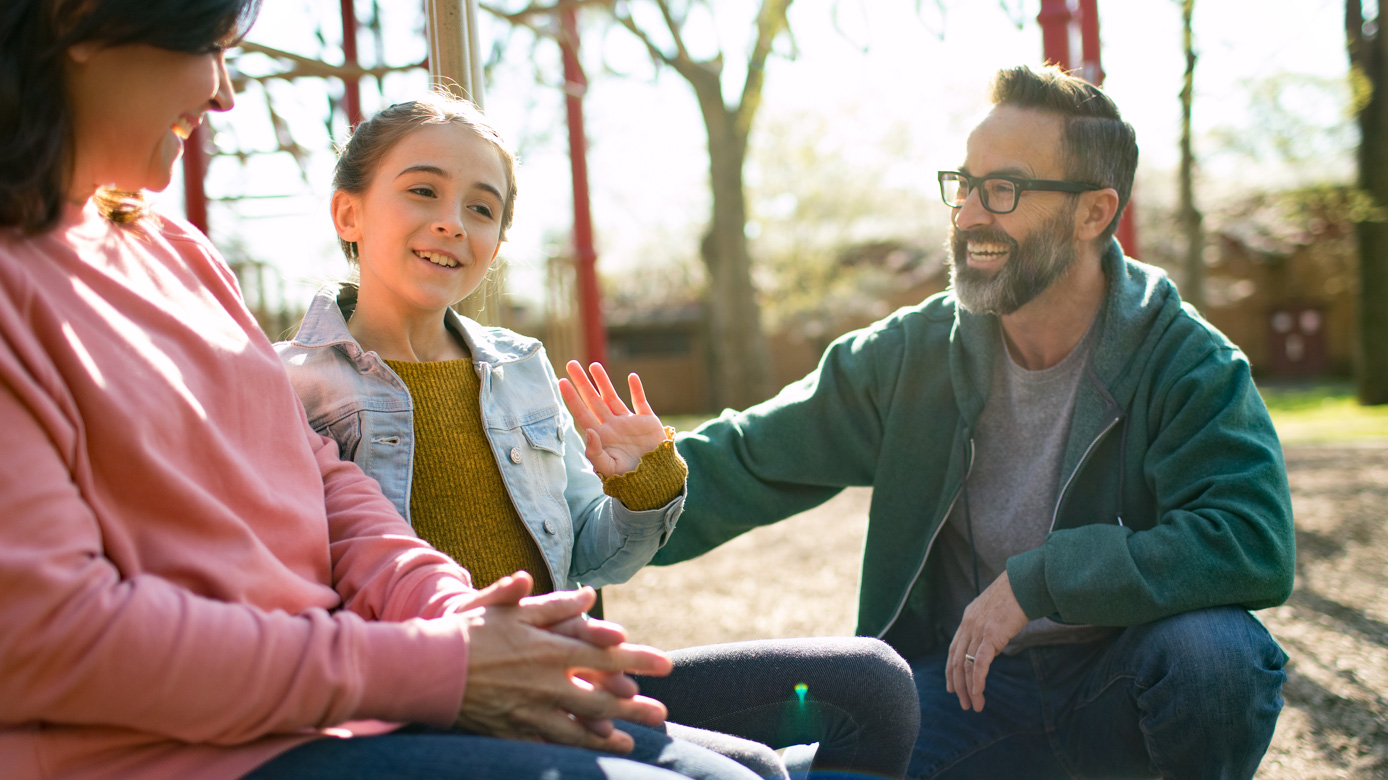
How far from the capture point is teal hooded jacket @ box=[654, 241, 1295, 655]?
6.19 ft

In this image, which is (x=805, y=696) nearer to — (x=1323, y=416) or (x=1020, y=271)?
(x=1020, y=271)

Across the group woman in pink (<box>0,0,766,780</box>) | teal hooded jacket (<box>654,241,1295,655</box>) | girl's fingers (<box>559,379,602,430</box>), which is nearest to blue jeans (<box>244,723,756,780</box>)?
A: woman in pink (<box>0,0,766,780</box>)

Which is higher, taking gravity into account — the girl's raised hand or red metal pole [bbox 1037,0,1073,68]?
red metal pole [bbox 1037,0,1073,68]

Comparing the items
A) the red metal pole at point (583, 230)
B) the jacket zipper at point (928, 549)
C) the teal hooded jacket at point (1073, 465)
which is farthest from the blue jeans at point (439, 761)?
the red metal pole at point (583, 230)

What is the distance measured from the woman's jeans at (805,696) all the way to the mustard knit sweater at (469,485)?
295 millimetres

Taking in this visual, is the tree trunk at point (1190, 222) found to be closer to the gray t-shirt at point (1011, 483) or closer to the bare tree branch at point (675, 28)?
the bare tree branch at point (675, 28)

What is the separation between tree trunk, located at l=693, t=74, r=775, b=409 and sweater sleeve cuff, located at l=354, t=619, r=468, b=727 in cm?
1424

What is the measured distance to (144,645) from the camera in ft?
3.28

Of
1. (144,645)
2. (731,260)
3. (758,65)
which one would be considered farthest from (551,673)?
(731,260)

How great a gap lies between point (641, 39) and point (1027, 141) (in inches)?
348

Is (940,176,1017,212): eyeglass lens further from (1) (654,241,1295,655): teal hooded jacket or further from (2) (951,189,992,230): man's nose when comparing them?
(1) (654,241,1295,655): teal hooded jacket

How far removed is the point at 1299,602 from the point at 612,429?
10.7 ft

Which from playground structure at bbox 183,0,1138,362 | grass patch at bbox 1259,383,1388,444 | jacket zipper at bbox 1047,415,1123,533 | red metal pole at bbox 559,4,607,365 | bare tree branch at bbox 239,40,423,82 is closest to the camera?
jacket zipper at bbox 1047,415,1123,533

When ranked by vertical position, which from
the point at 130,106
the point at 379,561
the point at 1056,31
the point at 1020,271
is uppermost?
the point at 1056,31
